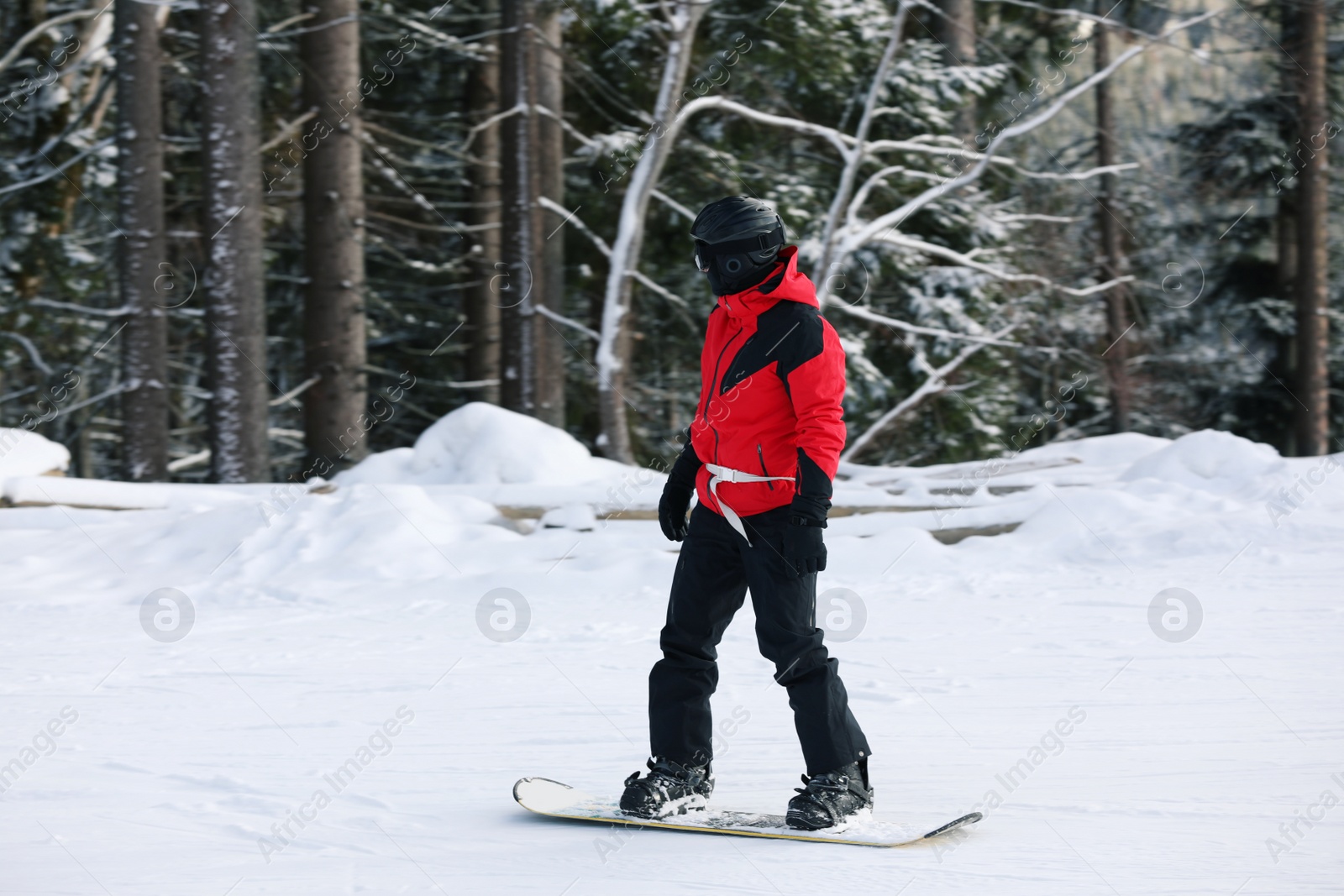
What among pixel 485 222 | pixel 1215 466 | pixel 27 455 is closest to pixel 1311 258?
pixel 1215 466

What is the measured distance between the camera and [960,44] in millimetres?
15195

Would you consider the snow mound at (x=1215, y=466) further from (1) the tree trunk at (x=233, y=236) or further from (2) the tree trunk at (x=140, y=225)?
(2) the tree trunk at (x=140, y=225)

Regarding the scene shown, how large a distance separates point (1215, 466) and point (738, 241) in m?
6.38

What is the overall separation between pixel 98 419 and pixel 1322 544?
14.9m

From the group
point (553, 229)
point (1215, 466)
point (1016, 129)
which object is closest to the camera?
point (1215, 466)

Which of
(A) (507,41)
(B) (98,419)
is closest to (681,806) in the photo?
(A) (507,41)

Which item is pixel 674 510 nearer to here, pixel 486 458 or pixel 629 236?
pixel 486 458

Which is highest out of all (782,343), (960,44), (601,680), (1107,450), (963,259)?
(960,44)

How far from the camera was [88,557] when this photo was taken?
23.9ft

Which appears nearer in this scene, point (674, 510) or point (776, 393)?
point (776, 393)

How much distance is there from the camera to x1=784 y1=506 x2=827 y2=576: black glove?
316 centimetres

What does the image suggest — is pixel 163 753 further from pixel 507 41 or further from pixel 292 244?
pixel 292 244

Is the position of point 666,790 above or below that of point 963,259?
below

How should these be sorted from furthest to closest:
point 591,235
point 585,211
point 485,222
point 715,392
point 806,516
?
point 485,222, point 585,211, point 591,235, point 715,392, point 806,516
